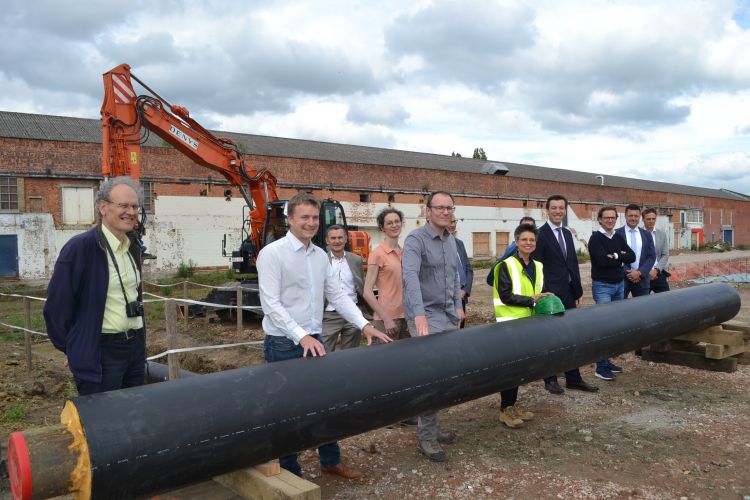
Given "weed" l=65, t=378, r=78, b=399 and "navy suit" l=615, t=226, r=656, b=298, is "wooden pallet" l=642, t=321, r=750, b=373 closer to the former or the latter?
"navy suit" l=615, t=226, r=656, b=298

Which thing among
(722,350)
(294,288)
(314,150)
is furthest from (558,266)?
(314,150)

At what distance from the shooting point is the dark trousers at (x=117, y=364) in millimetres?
2766

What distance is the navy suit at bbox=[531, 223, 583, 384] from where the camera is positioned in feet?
17.7

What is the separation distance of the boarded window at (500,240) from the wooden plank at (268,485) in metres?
29.8

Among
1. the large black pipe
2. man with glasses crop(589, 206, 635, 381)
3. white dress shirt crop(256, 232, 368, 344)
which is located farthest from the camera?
man with glasses crop(589, 206, 635, 381)

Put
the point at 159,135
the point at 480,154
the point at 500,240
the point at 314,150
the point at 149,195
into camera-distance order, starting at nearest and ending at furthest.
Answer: the point at 159,135
the point at 149,195
the point at 314,150
the point at 500,240
the point at 480,154

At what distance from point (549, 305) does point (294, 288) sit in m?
2.09

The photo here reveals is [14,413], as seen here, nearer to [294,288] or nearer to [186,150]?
[294,288]

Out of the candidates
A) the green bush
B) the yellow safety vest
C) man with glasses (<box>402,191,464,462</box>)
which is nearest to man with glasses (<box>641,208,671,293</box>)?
the yellow safety vest

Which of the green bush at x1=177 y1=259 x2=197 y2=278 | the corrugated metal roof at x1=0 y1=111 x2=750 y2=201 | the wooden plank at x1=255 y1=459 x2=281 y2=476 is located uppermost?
the corrugated metal roof at x1=0 y1=111 x2=750 y2=201

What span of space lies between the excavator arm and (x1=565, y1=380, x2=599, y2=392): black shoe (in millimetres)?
7033

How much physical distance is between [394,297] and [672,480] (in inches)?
94.1

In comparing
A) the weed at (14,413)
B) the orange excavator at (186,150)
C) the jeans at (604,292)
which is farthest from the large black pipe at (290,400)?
the orange excavator at (186,150)

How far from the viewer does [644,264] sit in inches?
255
